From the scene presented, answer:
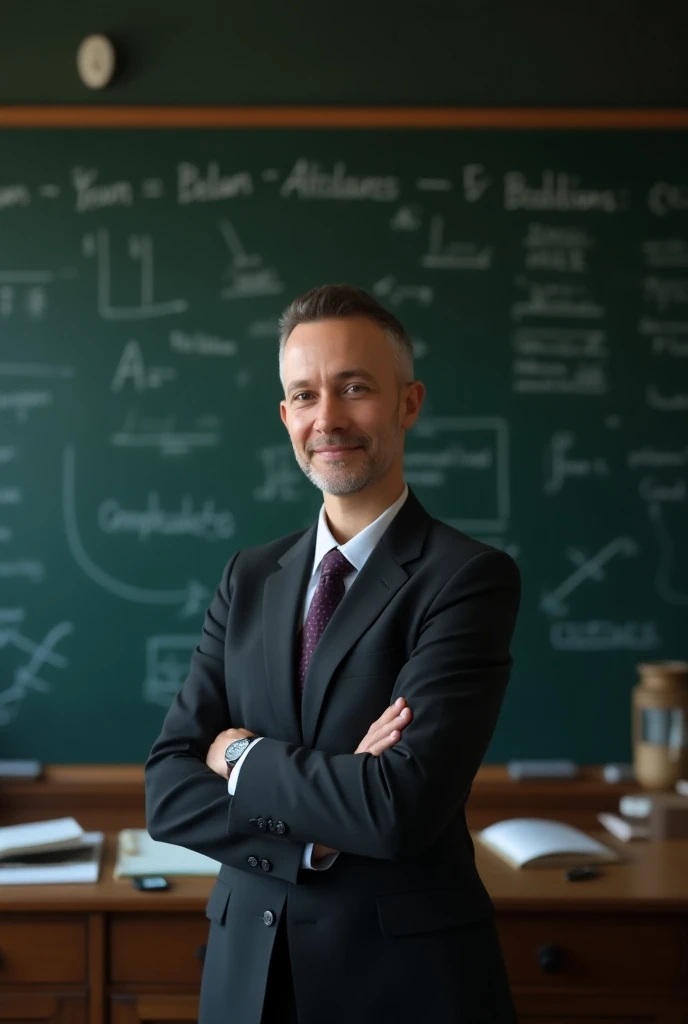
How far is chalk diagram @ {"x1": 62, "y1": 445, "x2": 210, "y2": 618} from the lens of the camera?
113 inches

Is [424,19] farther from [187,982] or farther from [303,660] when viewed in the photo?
[187,982]

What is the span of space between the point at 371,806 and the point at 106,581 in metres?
1.57

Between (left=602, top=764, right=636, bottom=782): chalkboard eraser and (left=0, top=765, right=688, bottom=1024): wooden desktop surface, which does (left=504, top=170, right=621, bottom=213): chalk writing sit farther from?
(left=0, top=765, right=688, bottom=1024): wooden desktop surface

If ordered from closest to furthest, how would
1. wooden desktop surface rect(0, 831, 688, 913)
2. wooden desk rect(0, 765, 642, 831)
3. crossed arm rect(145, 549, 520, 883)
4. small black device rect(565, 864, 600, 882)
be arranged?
crossed arm rect(145, 549, 520, 883), wooden desktop surface rect(0, 831, 688, 913), small black device rect(565, 864, 600, 882), wooden desk rect(0, 765, 642, 831)

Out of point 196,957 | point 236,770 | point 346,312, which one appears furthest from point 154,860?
point 346,312

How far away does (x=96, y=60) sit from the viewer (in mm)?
2850

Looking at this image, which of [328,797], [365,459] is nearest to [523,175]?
[365,459]

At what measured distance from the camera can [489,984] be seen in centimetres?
158

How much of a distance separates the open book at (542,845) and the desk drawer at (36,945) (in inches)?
38.0

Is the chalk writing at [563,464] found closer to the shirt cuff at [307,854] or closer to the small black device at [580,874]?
the small black device at [580,874]

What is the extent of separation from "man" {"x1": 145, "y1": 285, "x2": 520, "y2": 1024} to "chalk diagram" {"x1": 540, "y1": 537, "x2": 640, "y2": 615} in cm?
130

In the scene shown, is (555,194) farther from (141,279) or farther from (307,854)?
(307,854)

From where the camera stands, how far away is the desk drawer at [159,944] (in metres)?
2.22

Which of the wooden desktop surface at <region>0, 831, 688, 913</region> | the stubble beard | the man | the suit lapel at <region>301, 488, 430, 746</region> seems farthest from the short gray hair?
the wooden desktop surface at <region>0, 831, 688, 913</region>
